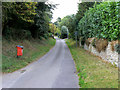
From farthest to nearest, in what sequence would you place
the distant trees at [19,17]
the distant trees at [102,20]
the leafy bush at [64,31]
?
the leafy bush at [64,31]
the distant trees at [19,17]
the distant trees at [102,20]

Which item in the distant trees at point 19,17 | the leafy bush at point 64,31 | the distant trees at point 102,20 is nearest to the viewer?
the distant trees at point 102,20

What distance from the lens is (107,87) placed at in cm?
478

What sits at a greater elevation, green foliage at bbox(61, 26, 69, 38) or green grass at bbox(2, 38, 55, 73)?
green foliage at bbox(61, 26, 69, 38)

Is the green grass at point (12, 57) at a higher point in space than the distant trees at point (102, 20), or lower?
lower

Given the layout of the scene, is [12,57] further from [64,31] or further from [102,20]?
[64,31]

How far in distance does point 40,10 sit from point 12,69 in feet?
47.2

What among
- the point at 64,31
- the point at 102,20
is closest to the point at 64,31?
the point at 64,31

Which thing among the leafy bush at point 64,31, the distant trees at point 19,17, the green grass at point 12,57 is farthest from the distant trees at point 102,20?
the leafy bush at point 64,31

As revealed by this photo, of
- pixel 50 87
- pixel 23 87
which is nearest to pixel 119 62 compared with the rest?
pixel 50 87

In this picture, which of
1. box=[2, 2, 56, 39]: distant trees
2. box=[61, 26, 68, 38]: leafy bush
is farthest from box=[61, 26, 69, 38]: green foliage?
box=[2, 2, 56, 39]: distant trees

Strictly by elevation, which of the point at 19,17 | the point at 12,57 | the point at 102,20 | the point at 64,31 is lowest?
the point at 12,57

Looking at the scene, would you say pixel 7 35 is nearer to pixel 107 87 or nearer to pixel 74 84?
pixel 74 84

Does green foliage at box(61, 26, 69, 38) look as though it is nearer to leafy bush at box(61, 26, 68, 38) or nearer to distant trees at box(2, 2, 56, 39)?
leafy bush at box(61, 26, 68, 38)

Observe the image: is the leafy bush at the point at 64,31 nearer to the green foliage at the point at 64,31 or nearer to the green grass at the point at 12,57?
the green foliage at the point at 64,31
